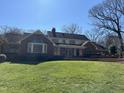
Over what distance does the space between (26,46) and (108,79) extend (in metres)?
34.4

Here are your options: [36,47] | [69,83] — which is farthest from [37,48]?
[69,83]

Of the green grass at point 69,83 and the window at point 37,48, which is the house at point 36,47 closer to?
the window at point 37,48

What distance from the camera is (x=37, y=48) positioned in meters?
50.1

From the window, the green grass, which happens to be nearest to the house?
the window

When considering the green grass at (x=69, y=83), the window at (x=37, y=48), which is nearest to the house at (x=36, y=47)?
the window at (x=37, y=48)

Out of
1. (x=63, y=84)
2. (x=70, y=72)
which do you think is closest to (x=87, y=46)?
(x=70, y=72)

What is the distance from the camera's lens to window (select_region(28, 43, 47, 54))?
49.7 m

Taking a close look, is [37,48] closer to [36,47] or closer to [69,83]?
[36,47]

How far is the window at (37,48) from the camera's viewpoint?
4966cm

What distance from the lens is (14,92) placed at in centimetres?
1323

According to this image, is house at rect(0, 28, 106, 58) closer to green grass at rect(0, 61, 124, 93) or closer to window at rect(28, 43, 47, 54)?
window at rect(28, 43, 47, 54)

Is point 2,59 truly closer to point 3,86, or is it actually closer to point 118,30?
point 3,86

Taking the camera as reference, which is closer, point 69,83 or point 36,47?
point 69,83

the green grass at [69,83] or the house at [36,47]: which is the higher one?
the house at [36,47]
